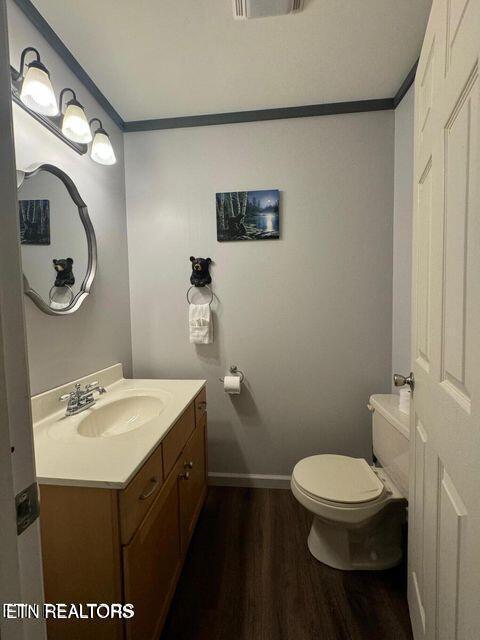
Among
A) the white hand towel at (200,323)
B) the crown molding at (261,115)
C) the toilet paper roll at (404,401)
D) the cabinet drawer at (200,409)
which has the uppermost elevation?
the crown molding at (261,115)

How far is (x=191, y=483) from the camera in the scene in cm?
146

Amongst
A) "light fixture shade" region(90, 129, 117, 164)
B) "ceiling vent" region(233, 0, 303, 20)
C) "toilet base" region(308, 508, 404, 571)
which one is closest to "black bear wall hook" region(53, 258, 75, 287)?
"light fixture shade" region(90, 129, 117, 164)

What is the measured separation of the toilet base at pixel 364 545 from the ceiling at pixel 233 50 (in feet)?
7.52

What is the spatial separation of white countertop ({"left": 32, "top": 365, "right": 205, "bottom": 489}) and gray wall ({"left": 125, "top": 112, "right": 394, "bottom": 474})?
590mm

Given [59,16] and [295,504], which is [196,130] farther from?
[295,504]

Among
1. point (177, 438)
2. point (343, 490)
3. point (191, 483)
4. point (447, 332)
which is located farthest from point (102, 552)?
point (447, 332)

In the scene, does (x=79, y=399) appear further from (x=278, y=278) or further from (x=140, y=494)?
(x=278, y=278)

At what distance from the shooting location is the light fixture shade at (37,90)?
1087 mm

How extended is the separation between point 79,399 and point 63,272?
0.62 m

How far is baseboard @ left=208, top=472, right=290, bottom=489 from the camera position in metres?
1.97

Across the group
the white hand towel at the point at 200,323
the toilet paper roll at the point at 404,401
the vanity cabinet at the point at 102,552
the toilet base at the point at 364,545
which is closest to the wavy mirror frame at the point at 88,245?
the white hand towel at the point at 200,323

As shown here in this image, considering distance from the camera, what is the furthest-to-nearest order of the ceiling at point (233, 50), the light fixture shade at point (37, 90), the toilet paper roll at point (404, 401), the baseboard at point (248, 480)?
the baseboard at point (248, 480), the toilet paper roll at point (404, 401), the ceiling at point (233, 50), the light fixture shade at point (37, 90)

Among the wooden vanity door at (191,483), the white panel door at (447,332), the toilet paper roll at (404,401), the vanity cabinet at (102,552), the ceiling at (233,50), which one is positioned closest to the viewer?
Result: the white panel door at (447,332)

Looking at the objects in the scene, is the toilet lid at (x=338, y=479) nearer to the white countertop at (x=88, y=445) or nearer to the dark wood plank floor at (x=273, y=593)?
the dark wood plank floor at (x=273, y=593)
